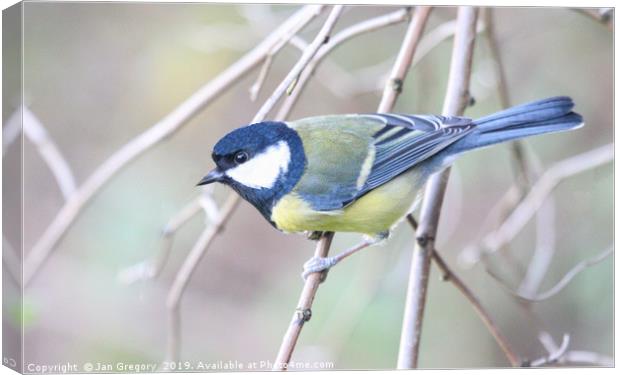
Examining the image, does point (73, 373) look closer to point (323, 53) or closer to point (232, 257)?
point (232, 257)

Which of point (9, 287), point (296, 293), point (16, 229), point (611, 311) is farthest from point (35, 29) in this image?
point (611, 311)

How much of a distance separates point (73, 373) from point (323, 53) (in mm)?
860

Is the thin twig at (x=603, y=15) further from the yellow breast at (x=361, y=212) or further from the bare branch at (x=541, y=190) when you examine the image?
the yellow breast at (x=361, y=212)

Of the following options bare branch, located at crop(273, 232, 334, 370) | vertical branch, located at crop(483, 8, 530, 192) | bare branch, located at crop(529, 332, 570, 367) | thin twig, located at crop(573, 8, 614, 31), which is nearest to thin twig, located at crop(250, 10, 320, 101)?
bare branch, located at crop(273, 232, 334, 370)

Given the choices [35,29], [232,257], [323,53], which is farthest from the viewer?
[232,257]

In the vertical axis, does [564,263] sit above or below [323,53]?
below

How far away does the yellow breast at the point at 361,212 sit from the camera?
173 cm

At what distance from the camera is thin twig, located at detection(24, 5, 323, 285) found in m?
1.72

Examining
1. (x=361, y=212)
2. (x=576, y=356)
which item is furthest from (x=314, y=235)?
(x=576, y=356)

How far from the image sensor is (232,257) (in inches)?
78.7

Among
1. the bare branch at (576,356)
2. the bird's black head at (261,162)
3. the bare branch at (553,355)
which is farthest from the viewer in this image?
the bare branch at (576,356)

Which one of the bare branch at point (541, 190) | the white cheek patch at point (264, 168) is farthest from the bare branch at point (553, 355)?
the white cheek patch at point (264, 168)

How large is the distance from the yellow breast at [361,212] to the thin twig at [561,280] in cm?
33

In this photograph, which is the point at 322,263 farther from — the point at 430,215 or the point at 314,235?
the point at 430,215
